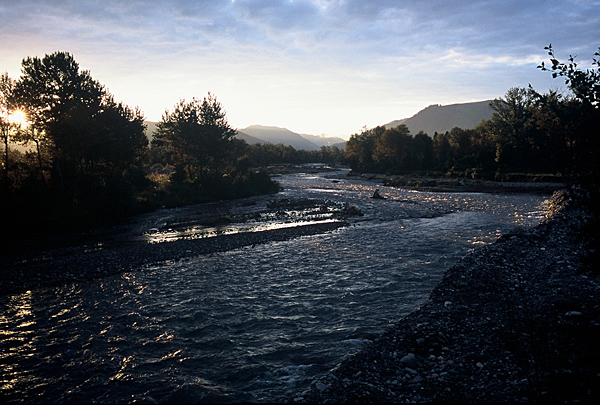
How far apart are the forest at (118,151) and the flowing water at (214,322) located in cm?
908

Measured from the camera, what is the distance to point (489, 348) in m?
9.69

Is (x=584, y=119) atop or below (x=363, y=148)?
below

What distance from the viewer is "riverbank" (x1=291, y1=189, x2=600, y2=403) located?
7.64 meters

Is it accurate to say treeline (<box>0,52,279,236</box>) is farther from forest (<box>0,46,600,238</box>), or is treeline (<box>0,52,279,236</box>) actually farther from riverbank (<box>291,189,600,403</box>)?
riverbank (<box>291,189,600,403</box>)

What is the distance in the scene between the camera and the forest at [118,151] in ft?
32.6

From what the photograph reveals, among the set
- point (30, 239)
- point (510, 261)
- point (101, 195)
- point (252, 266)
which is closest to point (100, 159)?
point (101, 195)

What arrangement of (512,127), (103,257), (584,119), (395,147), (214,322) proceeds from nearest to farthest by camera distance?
(584,119), (214,322), (103,257), (512,127), (395,147)

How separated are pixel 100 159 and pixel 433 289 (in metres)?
48.0

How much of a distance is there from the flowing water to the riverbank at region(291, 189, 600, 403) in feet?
4.58

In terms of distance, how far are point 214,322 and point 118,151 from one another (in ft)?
144

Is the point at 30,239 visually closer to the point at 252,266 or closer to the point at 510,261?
the point at 252,266

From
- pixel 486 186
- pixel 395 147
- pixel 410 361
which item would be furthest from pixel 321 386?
pixel 395 147

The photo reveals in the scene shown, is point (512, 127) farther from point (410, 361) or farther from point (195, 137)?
point (410, 361)

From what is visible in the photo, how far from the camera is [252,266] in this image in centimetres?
2142
